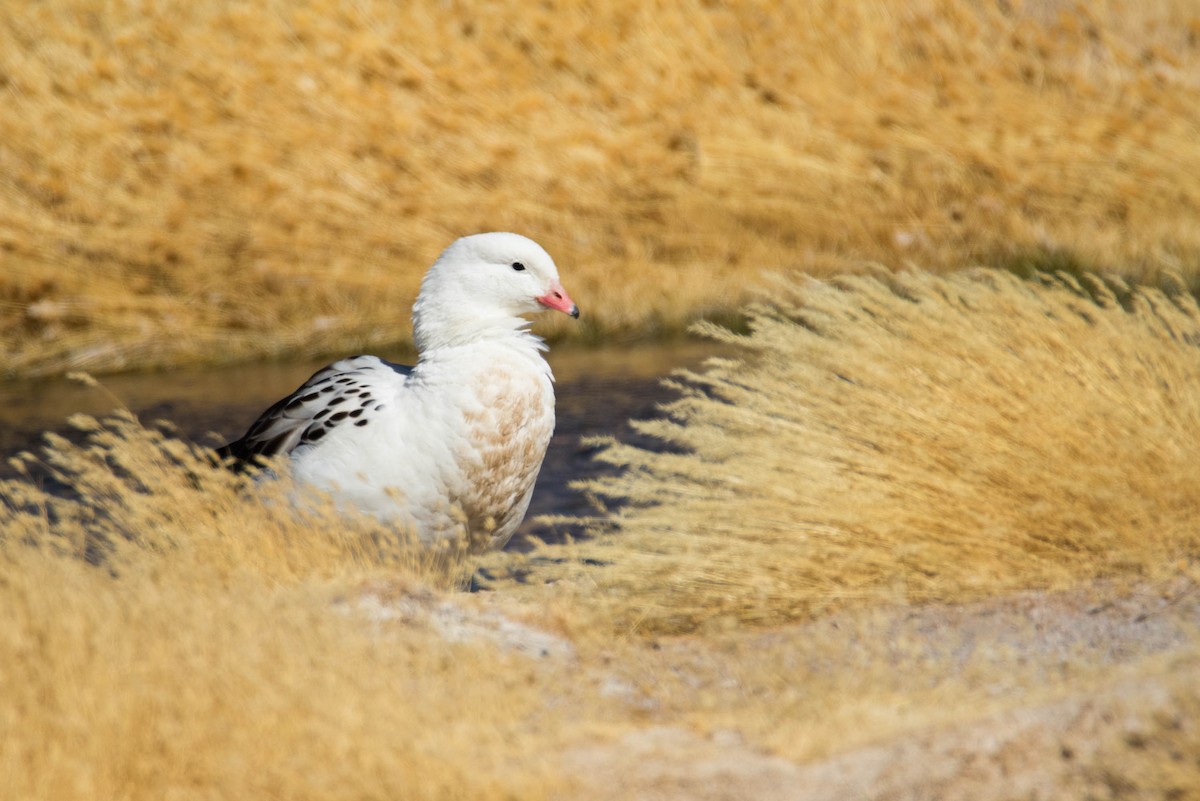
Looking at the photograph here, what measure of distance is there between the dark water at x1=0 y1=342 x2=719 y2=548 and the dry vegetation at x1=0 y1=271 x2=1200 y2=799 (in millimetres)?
2173

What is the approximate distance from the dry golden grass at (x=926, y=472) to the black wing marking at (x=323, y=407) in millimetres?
1020

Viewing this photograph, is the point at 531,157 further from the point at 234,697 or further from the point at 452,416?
the point at 234,697

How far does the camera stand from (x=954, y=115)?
1213 cm

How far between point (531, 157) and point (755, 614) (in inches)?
300

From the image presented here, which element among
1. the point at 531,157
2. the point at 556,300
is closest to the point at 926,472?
the point at 556,300

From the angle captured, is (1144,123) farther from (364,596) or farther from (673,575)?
(364,596)

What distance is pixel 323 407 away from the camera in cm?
544

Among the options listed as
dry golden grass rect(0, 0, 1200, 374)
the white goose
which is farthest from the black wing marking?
dry golden grass rect(0, 0, 1200, 374)

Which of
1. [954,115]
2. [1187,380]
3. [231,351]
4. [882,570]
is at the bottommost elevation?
[231,351]

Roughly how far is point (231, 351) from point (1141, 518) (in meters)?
8.16

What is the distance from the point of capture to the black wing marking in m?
5.34

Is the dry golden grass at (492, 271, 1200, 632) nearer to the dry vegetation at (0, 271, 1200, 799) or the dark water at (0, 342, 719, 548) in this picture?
the dry vegetation at (0, 271, 1200, 799)

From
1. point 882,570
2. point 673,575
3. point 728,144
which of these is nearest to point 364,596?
point 673,575

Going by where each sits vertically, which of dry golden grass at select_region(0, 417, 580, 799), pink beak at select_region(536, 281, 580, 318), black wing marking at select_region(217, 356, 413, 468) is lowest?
dry golden grass at select_region(0, 417, 580, 799)
